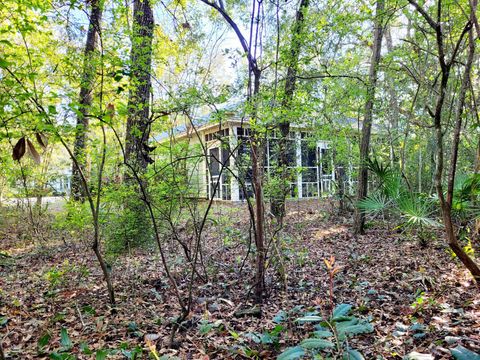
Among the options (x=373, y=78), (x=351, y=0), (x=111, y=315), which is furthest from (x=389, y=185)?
(x=111, y=315)

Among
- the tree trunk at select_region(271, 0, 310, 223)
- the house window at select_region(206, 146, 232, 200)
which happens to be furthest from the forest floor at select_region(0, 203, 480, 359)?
the house window at select_region(206, 146, 232, 200)

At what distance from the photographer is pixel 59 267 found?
4930mm

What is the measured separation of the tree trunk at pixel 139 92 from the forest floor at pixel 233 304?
139 centimetres

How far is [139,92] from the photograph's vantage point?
427 centimetres

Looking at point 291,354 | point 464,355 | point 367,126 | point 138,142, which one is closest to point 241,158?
point 138,142

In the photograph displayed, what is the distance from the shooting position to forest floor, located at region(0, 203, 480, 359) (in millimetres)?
2400

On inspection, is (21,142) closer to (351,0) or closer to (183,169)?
(183,169)

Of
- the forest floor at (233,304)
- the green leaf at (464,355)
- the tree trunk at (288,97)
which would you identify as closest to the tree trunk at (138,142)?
the forest floor at (233,304)

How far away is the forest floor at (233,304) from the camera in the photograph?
2400 mm

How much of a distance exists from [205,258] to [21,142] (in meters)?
3.19

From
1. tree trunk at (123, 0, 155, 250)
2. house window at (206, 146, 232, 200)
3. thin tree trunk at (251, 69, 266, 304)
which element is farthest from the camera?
tree trunk at (123, 0, 155, 250)

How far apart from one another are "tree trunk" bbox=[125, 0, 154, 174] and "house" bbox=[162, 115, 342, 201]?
565mm

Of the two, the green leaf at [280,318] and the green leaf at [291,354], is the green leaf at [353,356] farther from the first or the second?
the green leaf at [280,318]

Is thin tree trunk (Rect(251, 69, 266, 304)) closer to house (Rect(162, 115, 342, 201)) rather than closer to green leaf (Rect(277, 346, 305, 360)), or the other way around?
house (Rect(162, 115, 342, 201))
